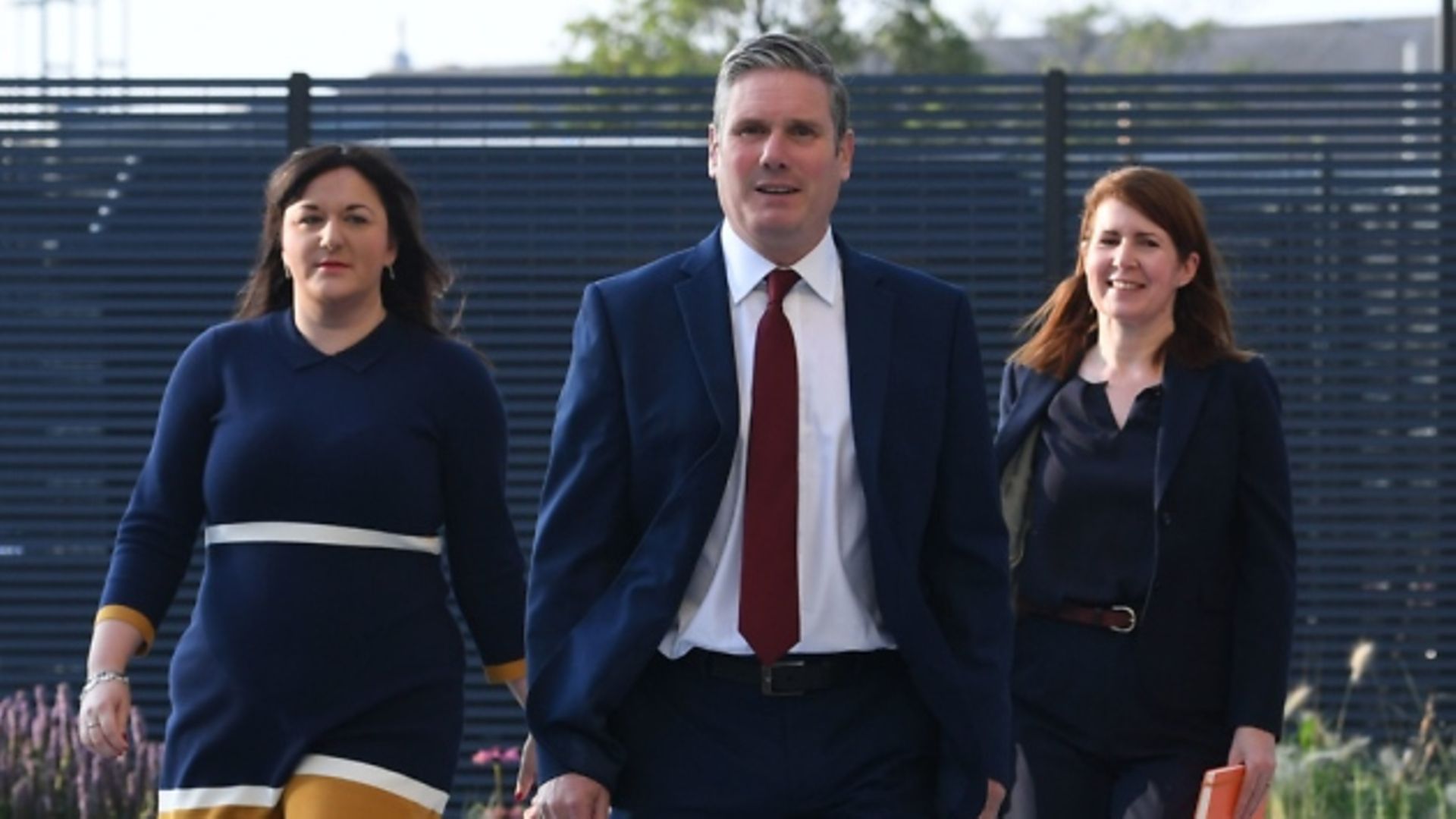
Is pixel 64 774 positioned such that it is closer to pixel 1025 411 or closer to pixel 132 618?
pixel 132 618

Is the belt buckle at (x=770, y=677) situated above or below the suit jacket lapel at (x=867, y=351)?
below

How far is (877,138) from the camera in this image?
35.5 feet

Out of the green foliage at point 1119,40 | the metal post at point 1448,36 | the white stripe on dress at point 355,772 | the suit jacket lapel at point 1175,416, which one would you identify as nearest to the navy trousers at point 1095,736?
the suit jacket lapel at point 1175,416

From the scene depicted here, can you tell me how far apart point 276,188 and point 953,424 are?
72.3 inches

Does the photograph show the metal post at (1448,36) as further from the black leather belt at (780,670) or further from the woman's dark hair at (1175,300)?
the black leather belt at (780,670)

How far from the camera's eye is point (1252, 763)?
19.6 ft

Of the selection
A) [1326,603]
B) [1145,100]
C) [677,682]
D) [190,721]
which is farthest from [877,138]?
[677,682]

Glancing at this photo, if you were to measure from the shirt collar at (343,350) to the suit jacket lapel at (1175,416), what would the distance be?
166cm

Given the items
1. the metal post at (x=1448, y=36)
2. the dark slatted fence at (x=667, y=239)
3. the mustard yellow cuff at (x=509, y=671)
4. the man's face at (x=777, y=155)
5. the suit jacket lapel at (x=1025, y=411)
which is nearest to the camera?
the man's face at (x=777, y=155)

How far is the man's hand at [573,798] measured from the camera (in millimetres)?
4566

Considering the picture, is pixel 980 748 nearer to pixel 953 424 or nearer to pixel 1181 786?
→ pixel 953 424

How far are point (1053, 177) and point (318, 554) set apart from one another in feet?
18.1

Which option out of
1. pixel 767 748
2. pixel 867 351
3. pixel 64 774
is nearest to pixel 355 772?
pixel 767 748

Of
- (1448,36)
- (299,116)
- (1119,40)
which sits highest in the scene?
(1119,40)
